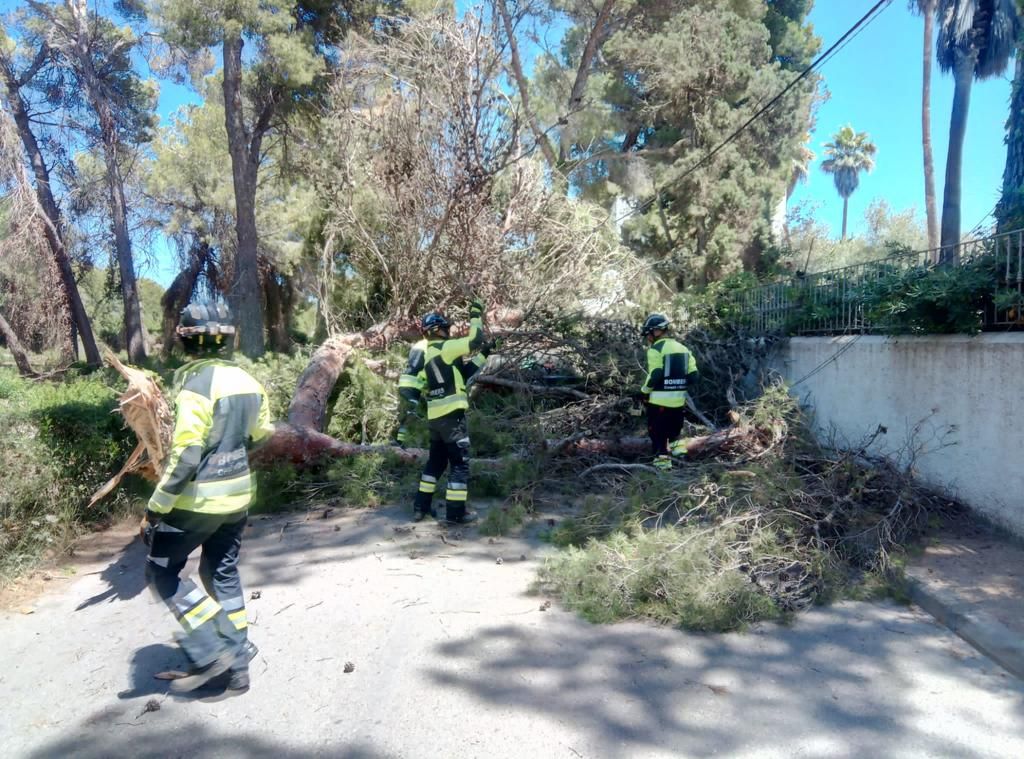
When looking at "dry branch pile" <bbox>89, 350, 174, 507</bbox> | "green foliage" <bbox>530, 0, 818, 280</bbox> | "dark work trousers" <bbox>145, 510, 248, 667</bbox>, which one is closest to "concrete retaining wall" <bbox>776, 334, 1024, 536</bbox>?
"dark work trousers" <bbox>145, 510, 248, 667</bbox>

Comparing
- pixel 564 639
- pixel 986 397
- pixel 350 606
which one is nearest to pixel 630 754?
pixel 564 639

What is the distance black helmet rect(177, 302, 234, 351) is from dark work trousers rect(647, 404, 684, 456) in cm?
453

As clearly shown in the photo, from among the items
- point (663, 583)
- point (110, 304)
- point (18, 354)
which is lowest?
point (663, 583)

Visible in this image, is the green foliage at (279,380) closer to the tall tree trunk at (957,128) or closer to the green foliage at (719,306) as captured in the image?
the green foliage at (719,306)

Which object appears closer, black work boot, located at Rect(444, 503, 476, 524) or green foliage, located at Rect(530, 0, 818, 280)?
black work boot, located at Rect(444, 503, 476, 524)

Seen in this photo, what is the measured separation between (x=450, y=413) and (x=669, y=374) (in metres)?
2.37

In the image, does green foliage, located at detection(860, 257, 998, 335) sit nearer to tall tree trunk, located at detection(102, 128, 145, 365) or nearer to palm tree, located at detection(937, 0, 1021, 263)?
palm tree, located at detection(937, 0, 1021, 263)

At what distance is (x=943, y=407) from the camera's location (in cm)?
583

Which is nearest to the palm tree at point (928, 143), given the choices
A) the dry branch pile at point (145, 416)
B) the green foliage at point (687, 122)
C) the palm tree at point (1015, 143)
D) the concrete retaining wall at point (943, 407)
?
the green foliage at point (687, 122)

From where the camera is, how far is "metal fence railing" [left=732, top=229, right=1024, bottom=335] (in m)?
5.21

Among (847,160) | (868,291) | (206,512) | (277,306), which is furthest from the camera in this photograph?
(847,160)

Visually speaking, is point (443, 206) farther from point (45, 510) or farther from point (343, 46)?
point (45, 510)

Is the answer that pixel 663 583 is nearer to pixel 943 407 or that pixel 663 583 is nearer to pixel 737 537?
pixel 737 537

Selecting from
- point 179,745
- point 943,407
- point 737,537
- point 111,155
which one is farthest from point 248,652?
point 111,155
